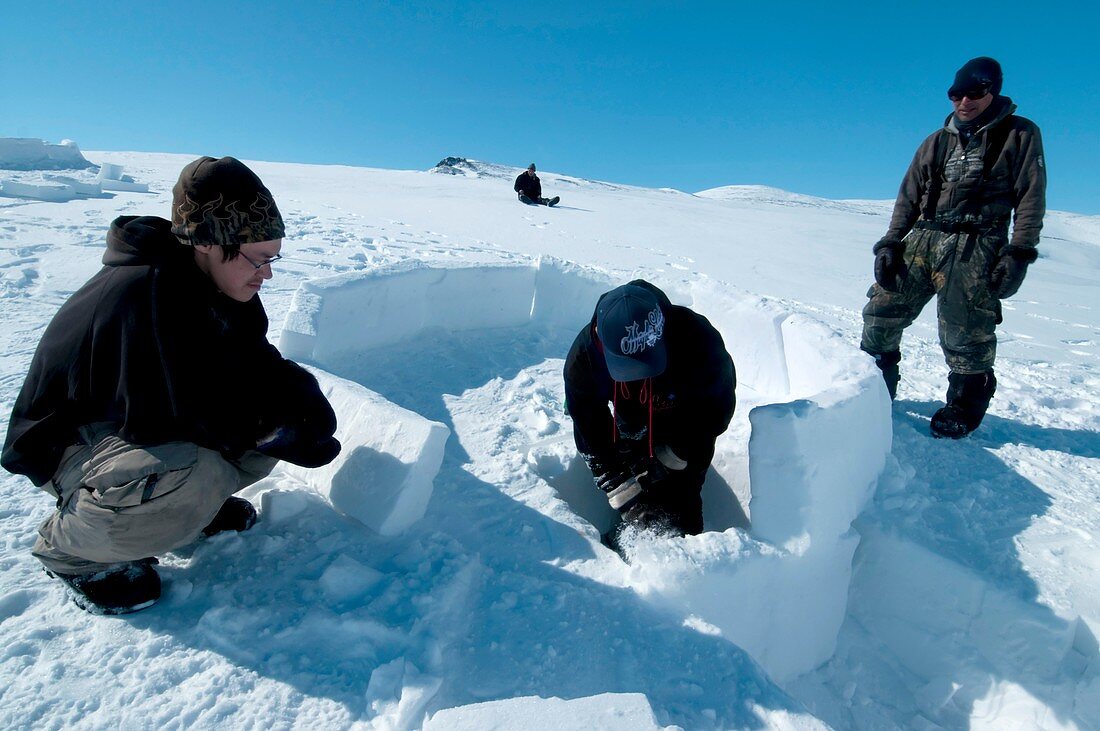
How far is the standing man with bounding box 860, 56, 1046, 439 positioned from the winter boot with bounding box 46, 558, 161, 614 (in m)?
3.68

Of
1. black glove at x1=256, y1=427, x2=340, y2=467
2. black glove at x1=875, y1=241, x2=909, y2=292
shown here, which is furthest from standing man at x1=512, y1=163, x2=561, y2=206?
→ black glove at x1=256, y1=427, x2=340, y2=467

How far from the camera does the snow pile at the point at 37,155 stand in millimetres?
14242

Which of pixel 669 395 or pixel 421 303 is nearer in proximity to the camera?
pixel 669 395

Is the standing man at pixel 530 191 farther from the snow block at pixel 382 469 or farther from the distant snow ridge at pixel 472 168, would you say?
the distant snow ridge at pixel 472 168

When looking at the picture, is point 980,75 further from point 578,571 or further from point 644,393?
point 578,571

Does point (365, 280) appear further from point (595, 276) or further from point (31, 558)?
point (31, 558)

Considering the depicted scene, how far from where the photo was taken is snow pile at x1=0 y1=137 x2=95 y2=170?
14.2 meters

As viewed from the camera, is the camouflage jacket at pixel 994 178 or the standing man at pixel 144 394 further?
the camouflage jacket at pixel 994 178

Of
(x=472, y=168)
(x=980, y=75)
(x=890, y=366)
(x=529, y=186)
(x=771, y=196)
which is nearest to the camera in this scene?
(x=980, y=75)

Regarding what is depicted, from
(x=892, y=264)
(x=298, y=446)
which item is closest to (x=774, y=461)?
(x=298, y=446)

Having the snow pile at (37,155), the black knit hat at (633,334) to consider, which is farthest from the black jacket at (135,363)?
the snow pile at (37,155)

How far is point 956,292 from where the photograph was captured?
129 inches

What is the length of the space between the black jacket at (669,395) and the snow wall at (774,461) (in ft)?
0.71

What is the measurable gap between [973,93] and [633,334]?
2410mm
